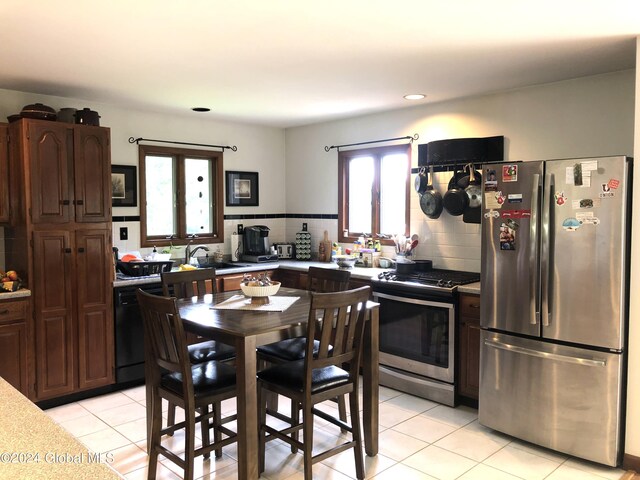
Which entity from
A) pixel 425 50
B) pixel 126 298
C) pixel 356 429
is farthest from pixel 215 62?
pixel 356 429

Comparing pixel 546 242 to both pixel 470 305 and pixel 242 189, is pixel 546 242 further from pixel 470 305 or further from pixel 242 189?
pixel 242 189

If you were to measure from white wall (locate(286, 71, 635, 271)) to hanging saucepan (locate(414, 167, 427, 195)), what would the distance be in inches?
4.4

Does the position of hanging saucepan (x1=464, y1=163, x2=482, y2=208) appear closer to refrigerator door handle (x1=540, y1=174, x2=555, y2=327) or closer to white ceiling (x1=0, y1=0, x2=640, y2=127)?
white ceiling (x1=0, y1=0, x2=640, y2=127)

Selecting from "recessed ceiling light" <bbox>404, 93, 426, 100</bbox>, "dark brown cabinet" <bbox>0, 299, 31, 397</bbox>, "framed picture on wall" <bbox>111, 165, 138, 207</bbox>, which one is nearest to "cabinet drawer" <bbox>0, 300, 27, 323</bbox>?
"dark brown cabinet" <bbox>0, 299, 31, 397</bbox>

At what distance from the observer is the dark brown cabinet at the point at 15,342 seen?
361 cm

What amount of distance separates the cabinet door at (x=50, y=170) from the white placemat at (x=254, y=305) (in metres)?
1.56

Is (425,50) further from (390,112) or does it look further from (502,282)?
(390,112)

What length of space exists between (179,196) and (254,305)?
2.43 meters

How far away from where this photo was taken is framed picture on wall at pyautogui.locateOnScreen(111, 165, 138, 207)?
4660 mm

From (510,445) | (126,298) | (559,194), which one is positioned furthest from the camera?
(126,298)

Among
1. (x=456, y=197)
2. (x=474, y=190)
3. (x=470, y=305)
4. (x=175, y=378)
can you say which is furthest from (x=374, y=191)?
(x=175, y=378)

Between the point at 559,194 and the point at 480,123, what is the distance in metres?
1.43

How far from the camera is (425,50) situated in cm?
305

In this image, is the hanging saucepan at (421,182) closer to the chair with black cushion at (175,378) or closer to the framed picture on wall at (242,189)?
the framed picture on wall at (242,189)
